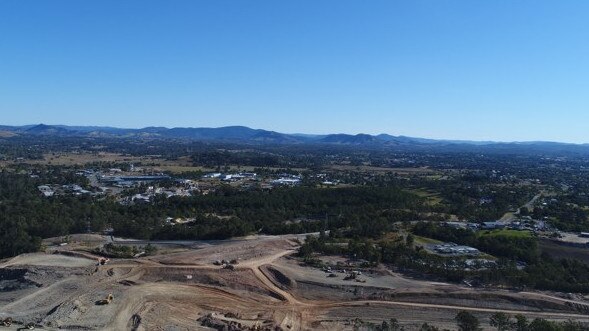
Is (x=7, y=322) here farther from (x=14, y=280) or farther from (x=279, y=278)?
(x=279, y=278)

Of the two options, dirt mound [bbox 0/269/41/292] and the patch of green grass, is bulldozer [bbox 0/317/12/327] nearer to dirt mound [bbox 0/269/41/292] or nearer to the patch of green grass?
dirt mound [bbox 0/269/41/292]

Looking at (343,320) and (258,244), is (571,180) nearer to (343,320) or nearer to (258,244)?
(258,244)

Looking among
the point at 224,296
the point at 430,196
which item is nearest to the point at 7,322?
the point at 224,296

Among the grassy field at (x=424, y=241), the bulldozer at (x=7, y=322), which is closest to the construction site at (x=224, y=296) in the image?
the bulldozer at (x=7, y=322)

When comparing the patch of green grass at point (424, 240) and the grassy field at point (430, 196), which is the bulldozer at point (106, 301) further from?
the grassy field at point (430, 196)

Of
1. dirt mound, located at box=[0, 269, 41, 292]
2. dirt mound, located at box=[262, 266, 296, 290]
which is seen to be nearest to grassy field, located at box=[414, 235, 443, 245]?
dirt mound, located at box=[262, 266, 296, 290]
